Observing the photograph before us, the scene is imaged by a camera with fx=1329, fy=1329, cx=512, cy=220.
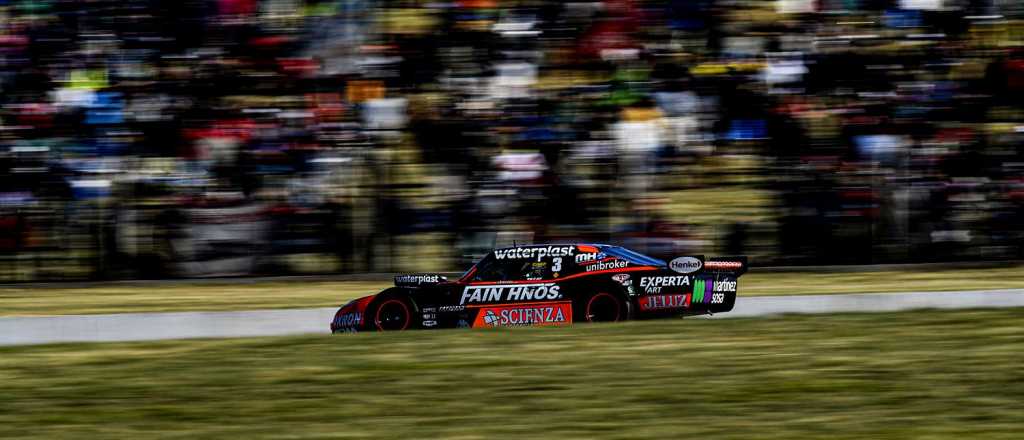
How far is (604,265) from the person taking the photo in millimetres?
10883

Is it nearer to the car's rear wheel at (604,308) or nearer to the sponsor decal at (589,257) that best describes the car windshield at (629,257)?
the sponsor decal at (589,257)

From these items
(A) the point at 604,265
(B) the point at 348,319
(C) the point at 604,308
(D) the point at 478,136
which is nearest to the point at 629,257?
(A) the point at 604,265

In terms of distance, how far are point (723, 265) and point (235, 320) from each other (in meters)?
4.21

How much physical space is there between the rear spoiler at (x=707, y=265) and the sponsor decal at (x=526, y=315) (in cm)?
97

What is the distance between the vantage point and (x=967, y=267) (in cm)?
1436

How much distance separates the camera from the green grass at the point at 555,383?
6359 millimetres

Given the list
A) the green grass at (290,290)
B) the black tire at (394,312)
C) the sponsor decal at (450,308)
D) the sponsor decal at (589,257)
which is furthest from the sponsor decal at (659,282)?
the green grass at (290,290)

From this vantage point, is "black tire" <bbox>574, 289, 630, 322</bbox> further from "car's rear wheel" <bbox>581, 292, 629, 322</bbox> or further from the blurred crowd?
the blurred crowd

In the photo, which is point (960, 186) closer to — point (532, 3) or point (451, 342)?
point (532, 3)

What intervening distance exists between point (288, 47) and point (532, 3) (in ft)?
9.07

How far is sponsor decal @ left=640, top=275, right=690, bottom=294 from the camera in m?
10.6

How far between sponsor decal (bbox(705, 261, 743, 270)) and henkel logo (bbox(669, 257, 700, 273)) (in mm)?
102

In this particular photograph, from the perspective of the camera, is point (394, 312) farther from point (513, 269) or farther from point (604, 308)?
point (604, 308)

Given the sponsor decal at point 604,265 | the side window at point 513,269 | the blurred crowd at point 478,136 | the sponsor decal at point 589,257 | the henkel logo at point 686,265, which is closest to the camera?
the henkel logo at point 686,265
